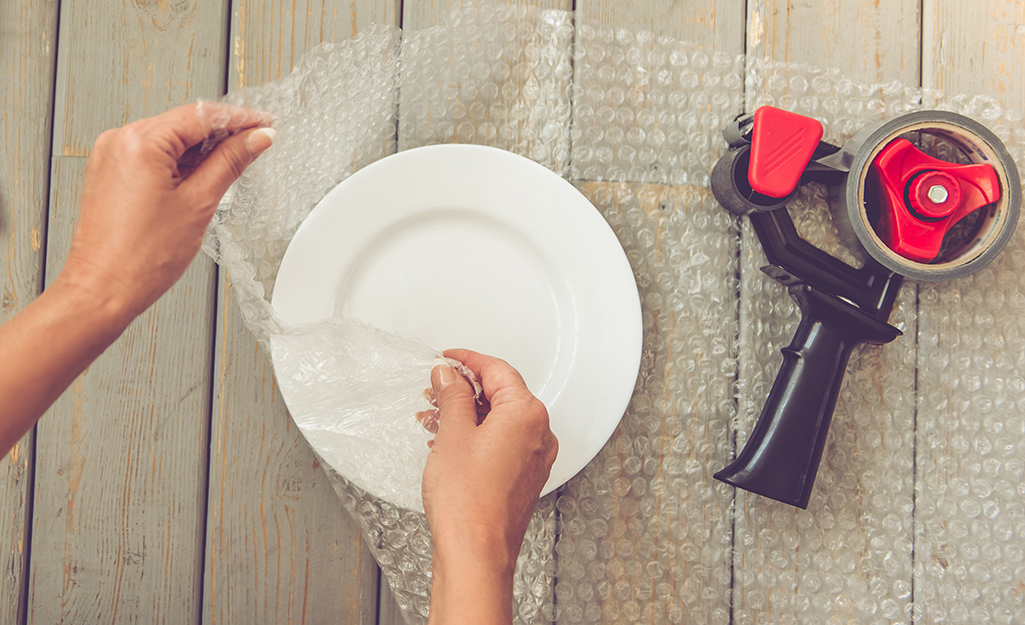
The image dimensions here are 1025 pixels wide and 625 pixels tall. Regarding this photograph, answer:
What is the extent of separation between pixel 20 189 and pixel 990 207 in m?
0.84

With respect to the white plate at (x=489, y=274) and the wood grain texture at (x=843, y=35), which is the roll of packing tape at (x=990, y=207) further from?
the white plate at (x=489, y=274)

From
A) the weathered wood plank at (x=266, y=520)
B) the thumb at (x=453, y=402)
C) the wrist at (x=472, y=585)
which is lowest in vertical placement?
the weathered wood plank at (x=266, y=520)

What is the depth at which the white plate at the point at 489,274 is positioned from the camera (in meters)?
0.46

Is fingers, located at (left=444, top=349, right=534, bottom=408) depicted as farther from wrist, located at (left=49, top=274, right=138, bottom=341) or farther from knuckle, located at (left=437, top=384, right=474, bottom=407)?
wrist, located at (left=49, top=274, right=138, bottom=341)

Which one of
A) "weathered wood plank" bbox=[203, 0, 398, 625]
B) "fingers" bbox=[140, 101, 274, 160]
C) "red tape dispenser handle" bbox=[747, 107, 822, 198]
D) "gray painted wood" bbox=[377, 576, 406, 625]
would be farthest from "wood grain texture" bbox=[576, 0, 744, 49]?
"gray painted wood" bbox=[377, 576, 406, 625]

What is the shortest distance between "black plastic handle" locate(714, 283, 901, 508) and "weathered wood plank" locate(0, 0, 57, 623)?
626 millimetres

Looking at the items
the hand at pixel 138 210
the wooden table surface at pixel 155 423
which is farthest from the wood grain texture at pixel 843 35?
the hand at pixel 138 210

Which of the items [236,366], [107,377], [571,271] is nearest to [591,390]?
[571,271]

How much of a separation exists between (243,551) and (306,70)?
43 centimetres

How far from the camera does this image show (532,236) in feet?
1.56

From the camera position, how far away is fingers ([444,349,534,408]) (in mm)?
378

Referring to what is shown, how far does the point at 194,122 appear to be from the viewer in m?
0.35

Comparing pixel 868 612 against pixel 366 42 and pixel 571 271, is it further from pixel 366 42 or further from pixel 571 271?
pixel 366 42

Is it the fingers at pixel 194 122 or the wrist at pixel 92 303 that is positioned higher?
the fingers at pixel 194 122
